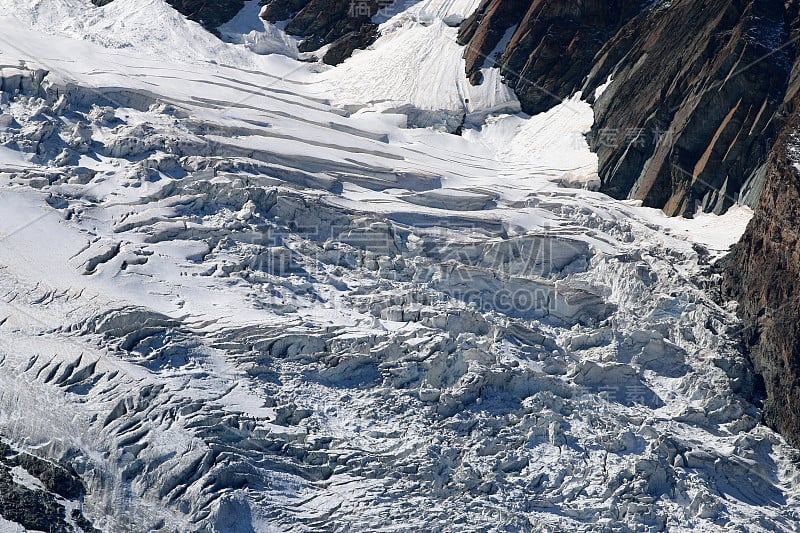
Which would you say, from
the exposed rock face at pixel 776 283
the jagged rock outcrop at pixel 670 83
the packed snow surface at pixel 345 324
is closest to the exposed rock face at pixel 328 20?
the jagged rock outcrop at pixel 670 83

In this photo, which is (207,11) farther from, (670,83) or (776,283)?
(776,283)

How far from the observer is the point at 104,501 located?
4259 centimetres

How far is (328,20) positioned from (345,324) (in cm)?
2786

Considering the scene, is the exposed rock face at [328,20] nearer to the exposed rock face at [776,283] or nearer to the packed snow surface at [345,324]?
the packed snow surface at [345,324]

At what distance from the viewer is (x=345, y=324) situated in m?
48.5

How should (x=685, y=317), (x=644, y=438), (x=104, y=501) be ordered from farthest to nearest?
(x=685, y=317), (x=644, y=438), (x=104, y=501)

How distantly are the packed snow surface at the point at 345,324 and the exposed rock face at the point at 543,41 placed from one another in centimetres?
259

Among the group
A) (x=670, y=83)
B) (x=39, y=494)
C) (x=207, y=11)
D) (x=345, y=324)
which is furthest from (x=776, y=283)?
(x=207, y=11)

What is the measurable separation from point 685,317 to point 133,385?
1950 cm

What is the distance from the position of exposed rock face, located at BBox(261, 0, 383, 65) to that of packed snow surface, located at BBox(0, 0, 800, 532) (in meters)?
8.02

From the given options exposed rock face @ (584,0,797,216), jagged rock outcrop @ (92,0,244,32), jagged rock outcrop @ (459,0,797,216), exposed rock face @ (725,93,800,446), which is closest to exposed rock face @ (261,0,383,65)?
jagged rock outcrop @ (92,0,244,32)

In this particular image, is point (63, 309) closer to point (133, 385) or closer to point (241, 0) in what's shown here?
point (133, 385)

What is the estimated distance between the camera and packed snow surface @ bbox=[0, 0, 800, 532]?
43.7m

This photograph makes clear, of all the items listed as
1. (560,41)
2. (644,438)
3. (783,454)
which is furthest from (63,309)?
(560,41)
